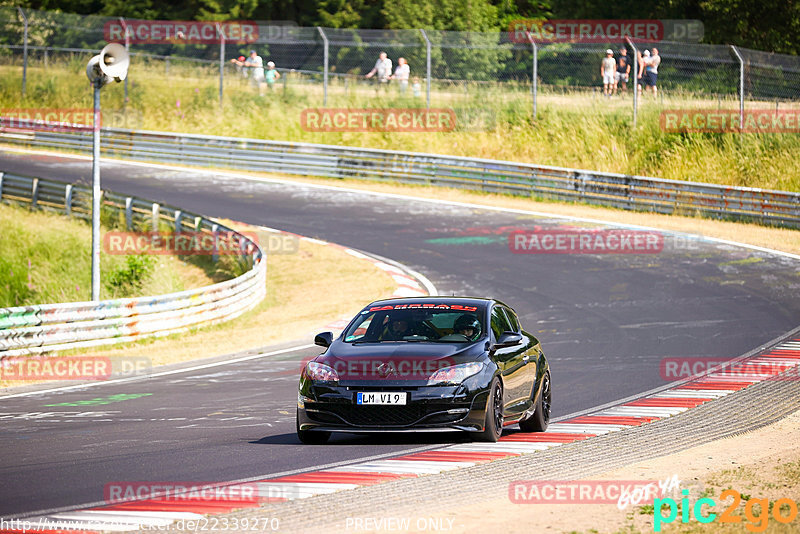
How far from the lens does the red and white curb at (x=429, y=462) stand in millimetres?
7625

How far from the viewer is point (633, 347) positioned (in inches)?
683

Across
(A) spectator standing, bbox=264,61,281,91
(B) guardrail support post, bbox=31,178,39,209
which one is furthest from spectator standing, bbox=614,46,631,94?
(B) guardrail support post, bbox=31,178,39,209

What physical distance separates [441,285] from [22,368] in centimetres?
883

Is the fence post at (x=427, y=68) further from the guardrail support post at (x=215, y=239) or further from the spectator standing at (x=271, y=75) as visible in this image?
the guardrail support post at (x=215, y=239)

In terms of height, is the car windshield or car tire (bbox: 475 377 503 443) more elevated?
the car windshield

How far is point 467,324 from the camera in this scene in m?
11.3

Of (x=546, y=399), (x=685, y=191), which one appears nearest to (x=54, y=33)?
(x=685, y=191)

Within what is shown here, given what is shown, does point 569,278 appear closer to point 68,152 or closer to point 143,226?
point 143,226

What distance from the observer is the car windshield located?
36.6ft

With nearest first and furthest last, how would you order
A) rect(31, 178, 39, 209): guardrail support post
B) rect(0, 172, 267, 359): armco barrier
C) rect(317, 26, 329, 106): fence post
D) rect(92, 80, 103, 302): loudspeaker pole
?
1. rect(0, 172, 267, 359): armco barrier
2. rect(92, 80, 103, 302): loudspeaker pole
3. rect(31, 178, 39, 209): guardrail support post
4. rect(317, 26, 329, 106): fence post

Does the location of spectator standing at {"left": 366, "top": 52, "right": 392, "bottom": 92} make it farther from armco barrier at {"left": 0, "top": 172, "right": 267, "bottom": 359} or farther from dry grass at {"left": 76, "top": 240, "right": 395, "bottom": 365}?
armco barrier at {"left": 0, "top": 172, "right": 267, "bottom": 359}

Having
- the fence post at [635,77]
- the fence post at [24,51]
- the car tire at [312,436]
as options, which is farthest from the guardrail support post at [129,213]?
the car tire at [312,436]

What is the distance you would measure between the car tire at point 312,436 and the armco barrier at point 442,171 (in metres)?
20.7

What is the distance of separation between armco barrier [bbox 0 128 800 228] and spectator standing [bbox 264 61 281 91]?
12.5 ft
